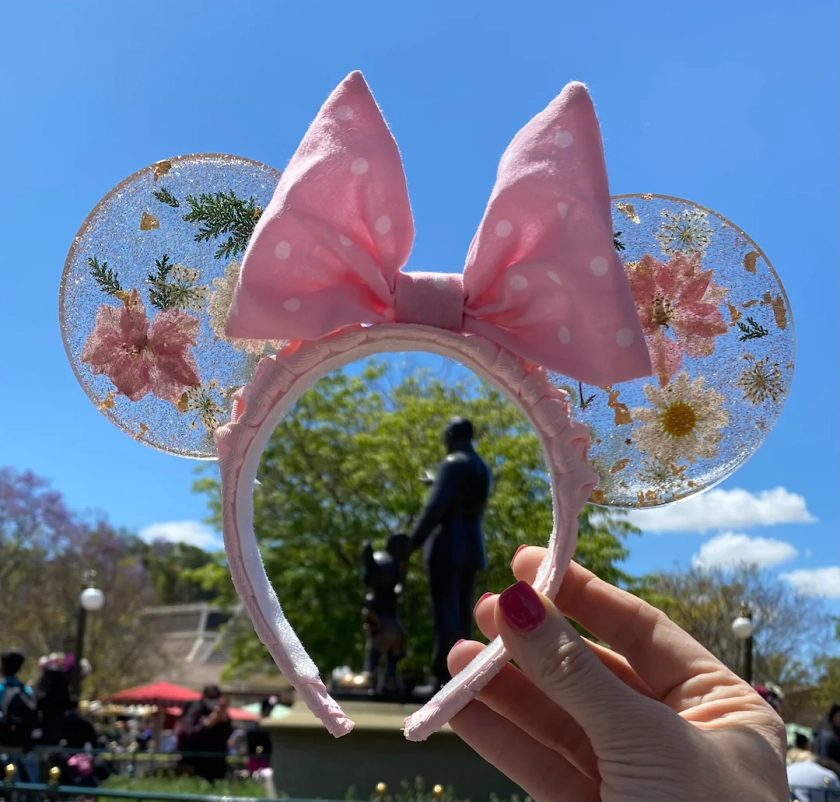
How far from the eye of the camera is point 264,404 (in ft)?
4.41

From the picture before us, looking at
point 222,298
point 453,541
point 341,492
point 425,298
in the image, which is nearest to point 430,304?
point 425,298

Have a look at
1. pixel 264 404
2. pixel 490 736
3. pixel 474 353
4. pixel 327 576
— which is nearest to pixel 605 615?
pixel 490 736

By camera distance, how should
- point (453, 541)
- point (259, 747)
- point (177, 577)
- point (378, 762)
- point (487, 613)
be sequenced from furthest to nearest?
point (177, 577), point (259, 747), point (453, 541), point (378, 762), point (487, 613)

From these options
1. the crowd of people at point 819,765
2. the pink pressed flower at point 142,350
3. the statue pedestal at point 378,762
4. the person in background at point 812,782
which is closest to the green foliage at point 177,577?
the statue pedestal at point 378,762

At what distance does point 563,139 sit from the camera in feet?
4.31

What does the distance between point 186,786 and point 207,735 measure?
3.19 feet

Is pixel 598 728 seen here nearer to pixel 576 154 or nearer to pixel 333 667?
pixel 576 154

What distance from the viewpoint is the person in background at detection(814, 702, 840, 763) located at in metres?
4.79

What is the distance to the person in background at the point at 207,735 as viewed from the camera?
5.88 m

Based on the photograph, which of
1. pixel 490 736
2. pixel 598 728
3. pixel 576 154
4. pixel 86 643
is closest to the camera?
pixel 598 728

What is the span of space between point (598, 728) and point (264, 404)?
0.69m

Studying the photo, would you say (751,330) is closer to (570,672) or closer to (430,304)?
(430,304)

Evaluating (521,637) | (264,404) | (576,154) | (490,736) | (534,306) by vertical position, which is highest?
(576,154)

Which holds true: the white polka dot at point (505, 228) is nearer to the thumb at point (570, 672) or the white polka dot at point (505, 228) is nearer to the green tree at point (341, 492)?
the thumb at point (570, 672)
